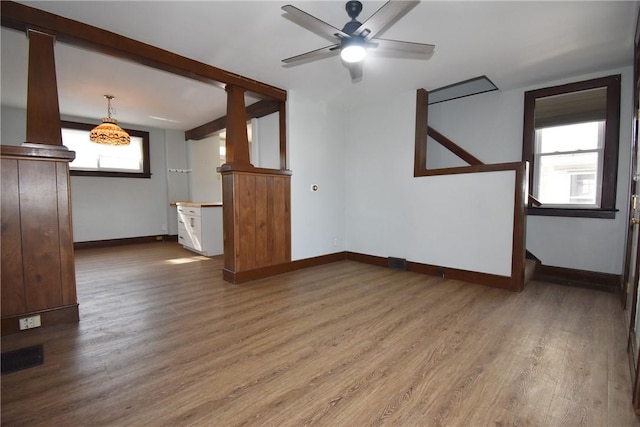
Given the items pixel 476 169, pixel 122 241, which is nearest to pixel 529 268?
pixel 476 169

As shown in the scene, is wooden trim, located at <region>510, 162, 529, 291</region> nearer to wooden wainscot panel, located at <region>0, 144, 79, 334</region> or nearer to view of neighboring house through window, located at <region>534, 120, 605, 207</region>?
view of neighboring house through window, located at <region>534, 120, 605, 207</region>

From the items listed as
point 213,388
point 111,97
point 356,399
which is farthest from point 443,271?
point 111,97

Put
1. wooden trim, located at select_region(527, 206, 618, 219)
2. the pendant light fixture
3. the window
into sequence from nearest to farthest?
wooden trim, located at select_region(527, 206, 618, 219) → the pendant light fixture → the window

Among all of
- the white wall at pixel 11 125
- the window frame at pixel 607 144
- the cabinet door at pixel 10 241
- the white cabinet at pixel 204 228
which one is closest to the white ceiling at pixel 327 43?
the window frame at pixel 607 144

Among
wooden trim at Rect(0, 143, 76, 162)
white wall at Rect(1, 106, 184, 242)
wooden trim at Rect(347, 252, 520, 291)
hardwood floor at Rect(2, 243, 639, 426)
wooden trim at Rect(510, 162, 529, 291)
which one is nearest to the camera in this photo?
hardwood floor at Rect(2, 243, 639, 426)

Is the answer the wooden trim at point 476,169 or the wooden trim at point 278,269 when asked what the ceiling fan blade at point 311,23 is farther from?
the wooden trim at point 278,269

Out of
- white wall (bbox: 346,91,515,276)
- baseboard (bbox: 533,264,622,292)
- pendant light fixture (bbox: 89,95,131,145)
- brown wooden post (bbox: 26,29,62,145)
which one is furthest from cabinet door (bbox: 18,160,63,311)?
baseboard (bbox: 533,264,622,292)

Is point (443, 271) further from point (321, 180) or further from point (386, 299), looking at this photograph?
point (321, 180)

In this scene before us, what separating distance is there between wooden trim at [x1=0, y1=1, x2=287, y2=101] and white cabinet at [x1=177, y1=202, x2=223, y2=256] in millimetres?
2566

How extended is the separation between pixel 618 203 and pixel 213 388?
186 inches

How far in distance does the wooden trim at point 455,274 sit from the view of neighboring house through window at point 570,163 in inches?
65.7

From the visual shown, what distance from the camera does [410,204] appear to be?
4.23 meters

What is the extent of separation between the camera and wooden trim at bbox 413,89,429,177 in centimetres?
410

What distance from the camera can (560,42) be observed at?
2824 millimetres
